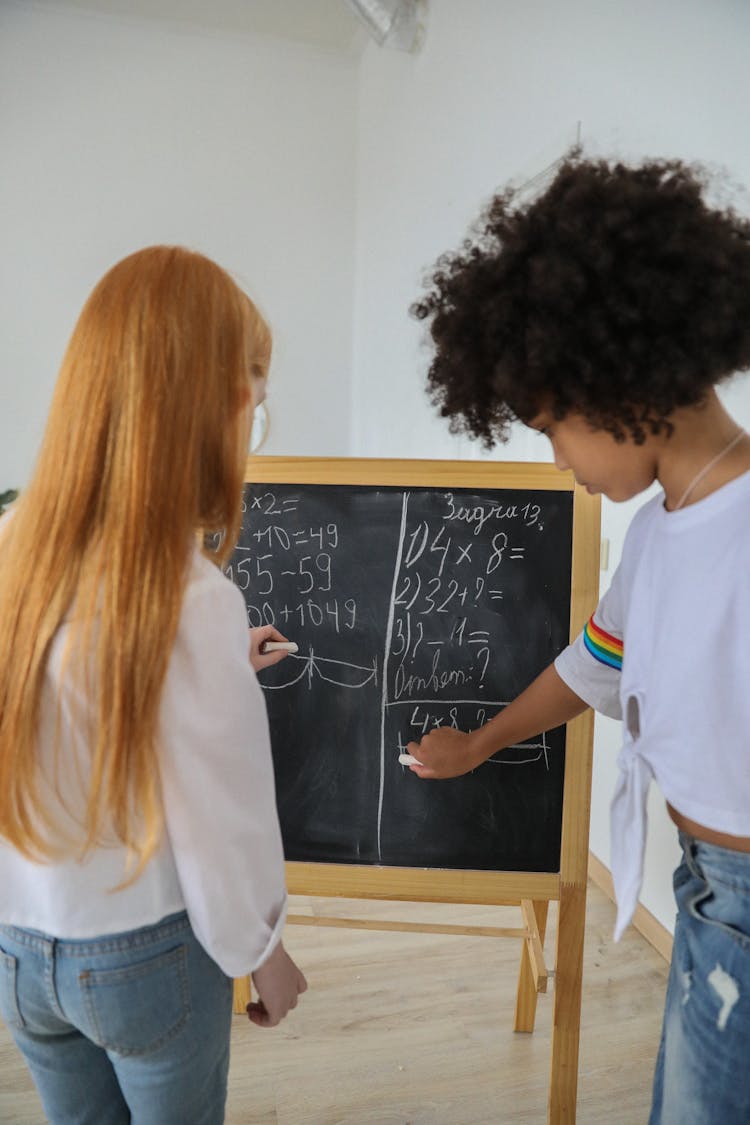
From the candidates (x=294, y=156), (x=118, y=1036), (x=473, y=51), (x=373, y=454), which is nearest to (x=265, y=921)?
(x=118, y=1036)

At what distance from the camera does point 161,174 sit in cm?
415

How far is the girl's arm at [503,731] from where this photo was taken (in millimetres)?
1245

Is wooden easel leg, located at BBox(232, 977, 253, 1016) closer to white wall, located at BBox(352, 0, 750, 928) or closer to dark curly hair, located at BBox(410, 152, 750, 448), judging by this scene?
white wall, located at BBox(352, 0, 750, 928)

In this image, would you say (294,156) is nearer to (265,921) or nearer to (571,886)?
(571,886)

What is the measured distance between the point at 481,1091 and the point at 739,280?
5.22 ft

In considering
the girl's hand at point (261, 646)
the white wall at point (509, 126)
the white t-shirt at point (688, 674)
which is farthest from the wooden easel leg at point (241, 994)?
the white t-shirt at point (688, 674)

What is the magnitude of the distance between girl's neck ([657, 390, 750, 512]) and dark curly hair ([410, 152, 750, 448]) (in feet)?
0.12

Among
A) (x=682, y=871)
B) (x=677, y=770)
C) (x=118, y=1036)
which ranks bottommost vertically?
(x=118, y=1036)

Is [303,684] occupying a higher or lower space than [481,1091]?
higher

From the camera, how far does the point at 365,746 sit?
1.53 meters

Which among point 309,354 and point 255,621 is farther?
point 309,354

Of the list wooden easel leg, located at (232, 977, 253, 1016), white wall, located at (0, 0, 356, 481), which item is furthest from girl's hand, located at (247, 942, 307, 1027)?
white wall, located at (0, 0, 356, 481)

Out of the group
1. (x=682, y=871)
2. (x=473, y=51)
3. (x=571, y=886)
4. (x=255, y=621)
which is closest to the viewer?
(x=682, y=871)

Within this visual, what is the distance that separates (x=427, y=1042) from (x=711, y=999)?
3.84ft
